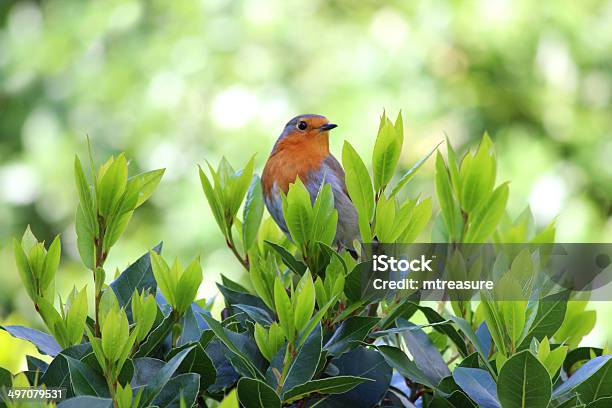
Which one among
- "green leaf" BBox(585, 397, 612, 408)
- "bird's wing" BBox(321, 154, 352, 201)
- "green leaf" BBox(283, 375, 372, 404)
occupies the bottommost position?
"green leaf" BBox(585, 397, 612, 408)

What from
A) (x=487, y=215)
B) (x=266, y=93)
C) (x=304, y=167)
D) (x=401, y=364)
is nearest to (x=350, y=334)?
(x=401, y=364)

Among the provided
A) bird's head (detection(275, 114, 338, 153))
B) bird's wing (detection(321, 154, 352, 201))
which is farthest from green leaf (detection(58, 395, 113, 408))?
bird's head (detection(275, 114, 338, 153))

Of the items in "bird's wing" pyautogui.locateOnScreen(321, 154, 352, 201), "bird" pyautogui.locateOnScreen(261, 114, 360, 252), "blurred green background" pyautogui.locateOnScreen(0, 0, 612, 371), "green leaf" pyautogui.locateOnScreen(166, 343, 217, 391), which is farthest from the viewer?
"blurred green background" pyautogui.locateOnScreen(0, 0, 612, 371)

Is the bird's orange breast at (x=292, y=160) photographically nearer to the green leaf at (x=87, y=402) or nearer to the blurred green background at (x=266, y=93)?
the green leaf at (x=87, y=402)

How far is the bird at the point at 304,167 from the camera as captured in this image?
1.79 metres

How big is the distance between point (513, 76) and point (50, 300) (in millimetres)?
3254

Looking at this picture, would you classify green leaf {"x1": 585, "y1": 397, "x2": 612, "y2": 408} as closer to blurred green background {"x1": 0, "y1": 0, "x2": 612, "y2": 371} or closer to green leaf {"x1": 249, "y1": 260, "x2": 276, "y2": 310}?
green leaf {"x1": 249, "y1": 260, "x2": 276, "y2": 310}

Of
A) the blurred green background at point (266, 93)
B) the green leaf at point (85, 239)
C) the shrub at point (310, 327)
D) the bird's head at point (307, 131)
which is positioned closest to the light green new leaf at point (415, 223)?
the shrub at point (310, 327)

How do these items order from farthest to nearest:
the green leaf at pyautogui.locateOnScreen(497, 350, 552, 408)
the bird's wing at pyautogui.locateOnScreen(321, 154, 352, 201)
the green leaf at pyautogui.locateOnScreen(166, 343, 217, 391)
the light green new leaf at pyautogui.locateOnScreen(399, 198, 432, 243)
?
the bird's wing at pyautogui.locateOnScreen(321, 154, 352, 201) < the light green new leaf at pyautogui.locateOnScreen(399, 198, 432, 243) < the green leaf at pyautogui.locateOnScreen(166, 343, 217, 391) < the green leaf at pyautogui.locateOnScreen(497, 350, 552, 408)

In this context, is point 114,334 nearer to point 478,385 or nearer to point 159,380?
point 159,380

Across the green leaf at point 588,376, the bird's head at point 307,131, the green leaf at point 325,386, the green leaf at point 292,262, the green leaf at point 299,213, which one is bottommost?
the green leaf at point 588,376

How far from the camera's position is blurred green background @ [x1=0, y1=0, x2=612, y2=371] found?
11.7 ft

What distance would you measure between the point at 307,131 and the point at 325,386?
4.63 feet

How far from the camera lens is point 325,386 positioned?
2.47 feet
